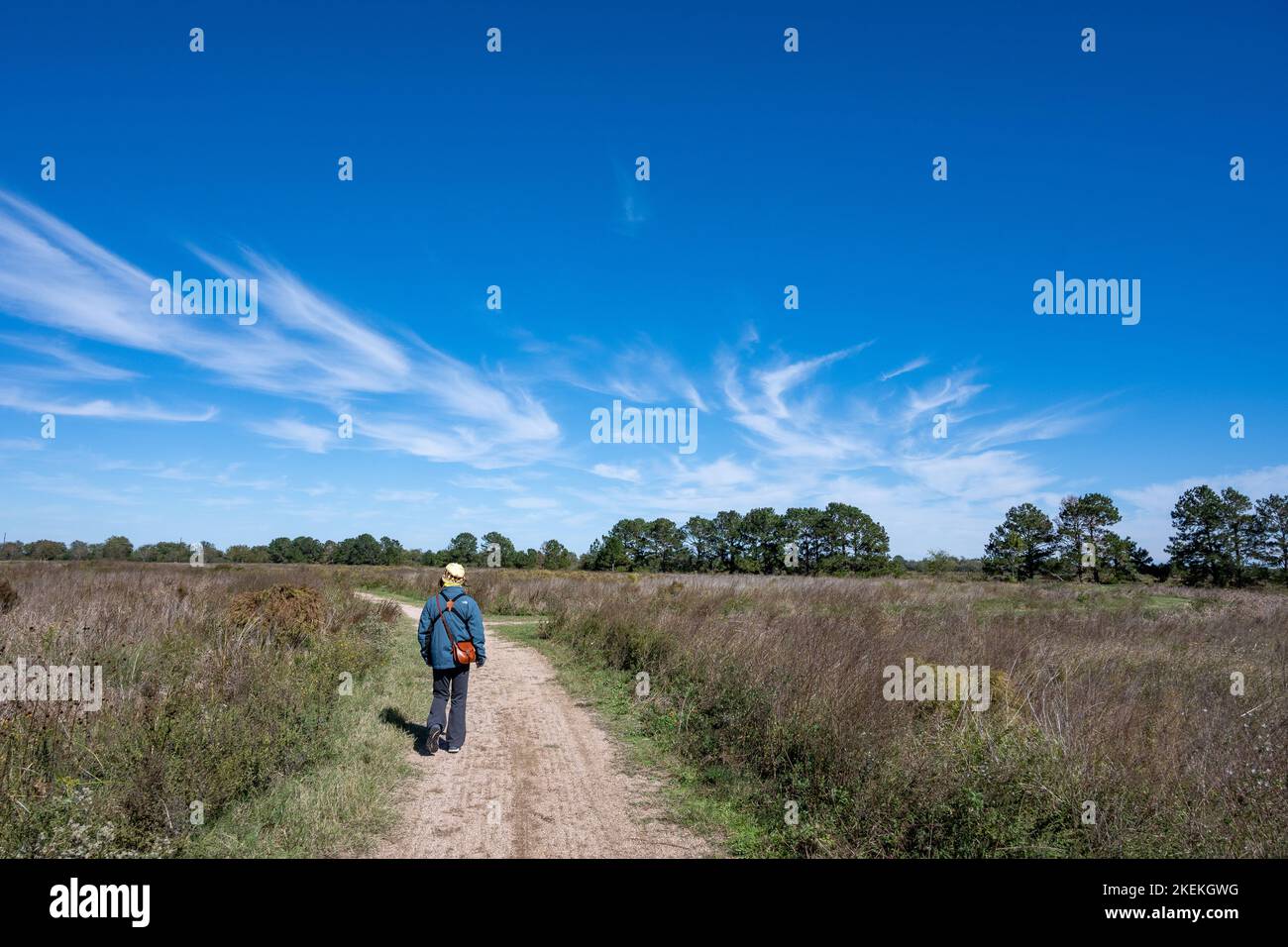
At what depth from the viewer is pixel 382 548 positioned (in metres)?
87.4

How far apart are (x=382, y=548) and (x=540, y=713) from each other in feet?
285

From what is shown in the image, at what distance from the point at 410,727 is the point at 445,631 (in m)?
1.85

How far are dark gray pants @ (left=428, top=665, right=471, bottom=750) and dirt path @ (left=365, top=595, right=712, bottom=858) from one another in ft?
0.75

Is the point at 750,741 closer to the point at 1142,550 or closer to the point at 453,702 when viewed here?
the point at 453,702

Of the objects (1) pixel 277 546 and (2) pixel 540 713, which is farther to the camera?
(1) pixel 277 546

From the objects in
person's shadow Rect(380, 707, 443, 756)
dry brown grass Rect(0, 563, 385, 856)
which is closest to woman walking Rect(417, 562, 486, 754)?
person's shadow Rect(380, 707, 443, 756)

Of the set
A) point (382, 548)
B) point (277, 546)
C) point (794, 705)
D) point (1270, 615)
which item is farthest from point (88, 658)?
point (277, 546)

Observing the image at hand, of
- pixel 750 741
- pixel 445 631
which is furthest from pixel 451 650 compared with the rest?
pixel 750 741

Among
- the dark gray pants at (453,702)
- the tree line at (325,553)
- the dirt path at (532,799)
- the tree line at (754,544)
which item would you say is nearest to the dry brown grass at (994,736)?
the dirt path at (532,799)

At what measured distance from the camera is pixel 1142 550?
6072 centimetres

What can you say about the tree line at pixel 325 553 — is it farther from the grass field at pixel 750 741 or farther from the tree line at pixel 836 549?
the grass field at pixel 750 741
